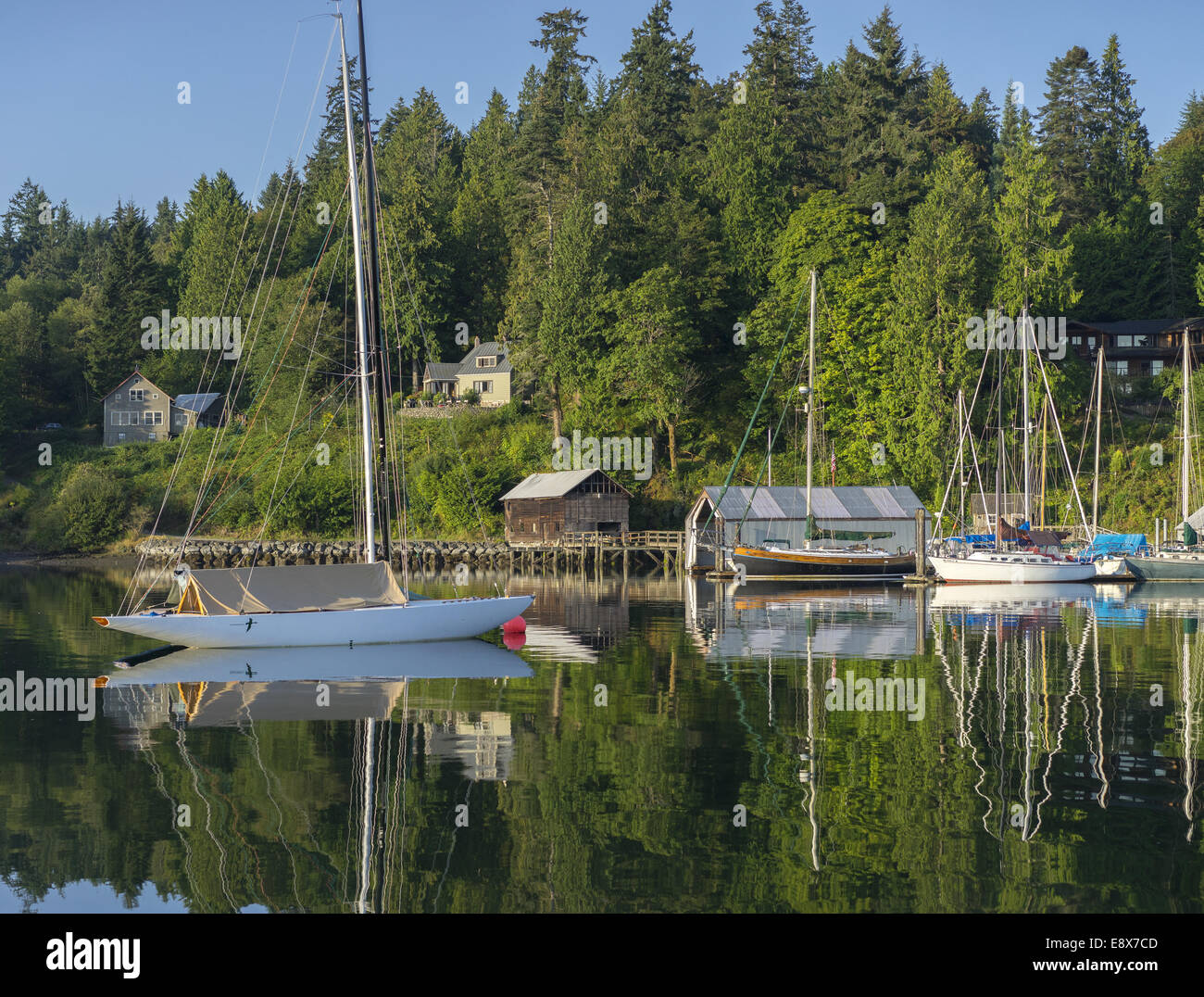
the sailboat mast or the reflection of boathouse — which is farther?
the sailboat mast

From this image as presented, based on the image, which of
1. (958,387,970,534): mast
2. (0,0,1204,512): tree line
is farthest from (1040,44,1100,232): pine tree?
(958,387,970,534): mast

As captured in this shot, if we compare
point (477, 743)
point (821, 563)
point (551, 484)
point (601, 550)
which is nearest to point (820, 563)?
point (821, 563)

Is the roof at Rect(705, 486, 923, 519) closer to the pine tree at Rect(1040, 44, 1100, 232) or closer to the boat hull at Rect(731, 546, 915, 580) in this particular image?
the boat hull at Rect(731, 546, 915, 580)

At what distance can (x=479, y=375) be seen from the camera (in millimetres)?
105688

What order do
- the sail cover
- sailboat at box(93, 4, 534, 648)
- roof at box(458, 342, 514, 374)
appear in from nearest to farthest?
sailboat at box(93, 4, 534, 648) → the sail cover → roof at box(458, 342, 514, 374)

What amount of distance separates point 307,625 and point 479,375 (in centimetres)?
7606

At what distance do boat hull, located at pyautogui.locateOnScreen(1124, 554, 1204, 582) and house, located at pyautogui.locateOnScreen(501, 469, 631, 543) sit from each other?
106 feet

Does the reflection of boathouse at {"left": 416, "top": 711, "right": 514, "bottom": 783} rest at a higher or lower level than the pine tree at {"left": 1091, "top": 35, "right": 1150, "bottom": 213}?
lower

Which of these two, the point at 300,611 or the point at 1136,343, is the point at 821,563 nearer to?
the point at 300,611

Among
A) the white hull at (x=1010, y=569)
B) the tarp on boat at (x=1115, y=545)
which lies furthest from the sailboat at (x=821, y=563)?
the tarp on boat at (x=1115, y=545)

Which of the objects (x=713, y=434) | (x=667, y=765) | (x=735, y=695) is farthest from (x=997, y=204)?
(x=667, y=765)

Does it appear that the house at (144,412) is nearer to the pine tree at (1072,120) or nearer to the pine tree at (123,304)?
the pine tree at (123,304)

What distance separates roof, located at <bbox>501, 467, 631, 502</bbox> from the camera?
260 feet
